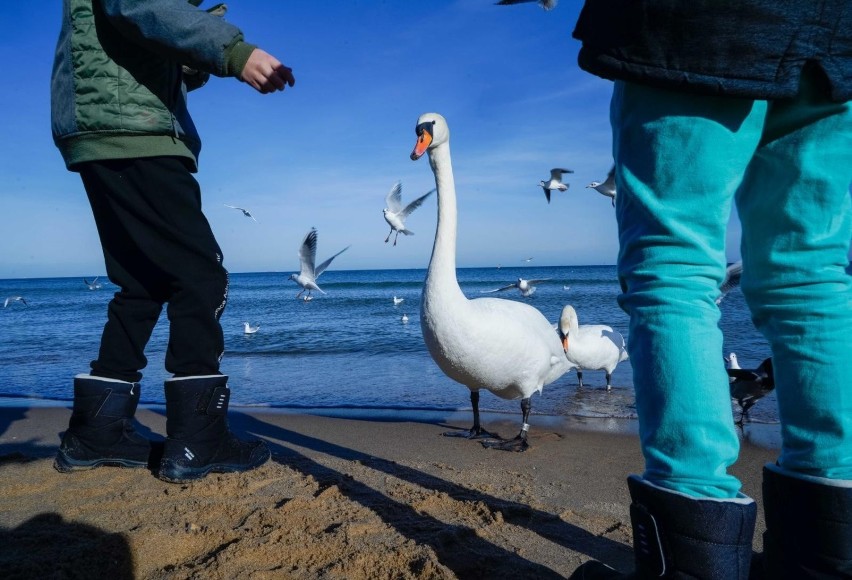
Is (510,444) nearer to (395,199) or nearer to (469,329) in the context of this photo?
(469,329)

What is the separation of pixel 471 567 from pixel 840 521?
2.73ft

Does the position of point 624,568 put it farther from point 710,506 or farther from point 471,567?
point 710,506

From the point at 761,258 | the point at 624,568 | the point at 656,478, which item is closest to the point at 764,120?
the point at 761,258

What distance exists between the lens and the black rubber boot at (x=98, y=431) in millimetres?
2541

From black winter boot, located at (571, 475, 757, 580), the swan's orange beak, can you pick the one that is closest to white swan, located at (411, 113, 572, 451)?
the swan's orange beak

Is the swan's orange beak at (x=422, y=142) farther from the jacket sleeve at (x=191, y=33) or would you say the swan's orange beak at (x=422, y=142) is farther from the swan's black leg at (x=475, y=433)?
the jacket sleeve at (x=191, y=33)

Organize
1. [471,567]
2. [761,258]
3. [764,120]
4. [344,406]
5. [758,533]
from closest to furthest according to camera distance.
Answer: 1. [764,120]
2. [761,258]
3. [471,567]
4. [758,533]
5. [344,406]

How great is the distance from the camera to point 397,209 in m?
14.5

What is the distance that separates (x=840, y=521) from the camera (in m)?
1.18

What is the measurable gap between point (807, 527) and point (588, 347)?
5.05 meters

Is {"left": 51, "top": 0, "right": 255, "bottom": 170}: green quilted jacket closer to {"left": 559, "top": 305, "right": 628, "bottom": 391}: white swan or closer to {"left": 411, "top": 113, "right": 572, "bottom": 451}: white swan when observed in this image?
{"left": 411, "top": 113, "right": 572, "bottom": 451}: white swan

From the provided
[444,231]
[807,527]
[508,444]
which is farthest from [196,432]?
[807,527]

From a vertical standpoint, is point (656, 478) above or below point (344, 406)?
above

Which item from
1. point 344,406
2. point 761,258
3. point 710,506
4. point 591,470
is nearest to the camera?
point 710,506
